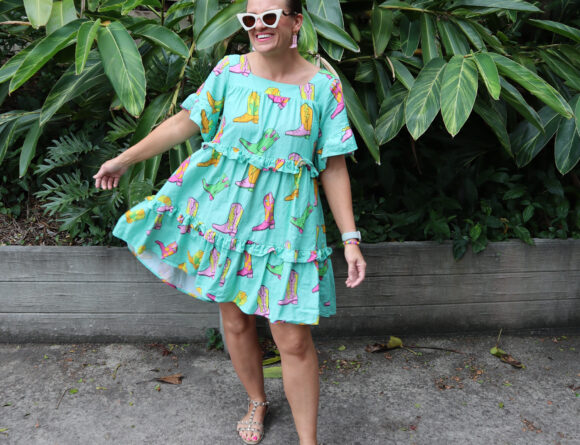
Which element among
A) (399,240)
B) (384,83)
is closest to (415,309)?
(399,240)

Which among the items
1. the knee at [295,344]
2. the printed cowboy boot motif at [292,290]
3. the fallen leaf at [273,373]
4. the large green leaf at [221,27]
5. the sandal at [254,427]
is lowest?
the fallen leaf at [273,373]

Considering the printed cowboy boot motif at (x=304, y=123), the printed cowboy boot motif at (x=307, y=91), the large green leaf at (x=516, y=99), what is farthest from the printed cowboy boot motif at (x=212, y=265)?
the large green leaf at (x=516, y=99)

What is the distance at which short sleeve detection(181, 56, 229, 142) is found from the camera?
65.2 inches

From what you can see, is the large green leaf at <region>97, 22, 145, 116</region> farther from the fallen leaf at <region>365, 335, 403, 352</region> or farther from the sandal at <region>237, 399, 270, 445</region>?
the fallen leaf at <region>365, 335, 403, 352</region>

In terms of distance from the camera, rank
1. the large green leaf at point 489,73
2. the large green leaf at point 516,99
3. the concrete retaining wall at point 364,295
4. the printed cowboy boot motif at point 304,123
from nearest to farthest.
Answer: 1. the printed cowboy boot motif at point 304,123
2. the large green leaf at point 489,73
3. the large green leaf at point 516,99
4. the concrete retaining wall at point 364,295

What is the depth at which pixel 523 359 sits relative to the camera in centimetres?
257

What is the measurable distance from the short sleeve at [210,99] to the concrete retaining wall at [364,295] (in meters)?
1.05

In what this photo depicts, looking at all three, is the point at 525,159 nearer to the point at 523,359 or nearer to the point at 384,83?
the point at 384,83

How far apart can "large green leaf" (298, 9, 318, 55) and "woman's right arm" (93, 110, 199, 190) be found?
0.55 meters

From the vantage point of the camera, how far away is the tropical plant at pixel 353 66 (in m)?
1.98

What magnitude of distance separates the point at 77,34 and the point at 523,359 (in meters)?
2.36

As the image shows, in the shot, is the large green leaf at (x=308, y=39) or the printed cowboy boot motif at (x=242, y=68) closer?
the printed cowboy boot motif at (x=242, y=68)

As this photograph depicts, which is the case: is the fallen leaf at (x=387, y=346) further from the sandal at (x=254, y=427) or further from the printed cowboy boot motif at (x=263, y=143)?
the printed cowboy boot motif at (x=263, y=143)

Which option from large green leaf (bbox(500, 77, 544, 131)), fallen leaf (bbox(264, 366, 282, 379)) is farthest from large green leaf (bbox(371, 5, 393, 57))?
fallen leaf (bbox(264, 366, 282, 379))
